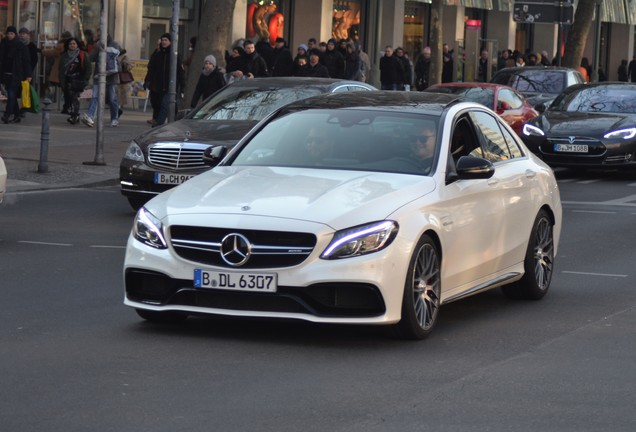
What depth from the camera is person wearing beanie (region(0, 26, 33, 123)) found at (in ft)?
90.1

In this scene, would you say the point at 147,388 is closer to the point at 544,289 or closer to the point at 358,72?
the point at 544,289

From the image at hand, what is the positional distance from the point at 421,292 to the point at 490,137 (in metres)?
2.05

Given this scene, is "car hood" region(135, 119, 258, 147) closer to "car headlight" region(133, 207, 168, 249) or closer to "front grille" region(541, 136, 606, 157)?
"car headlight" region(133, 207, 168, 249)

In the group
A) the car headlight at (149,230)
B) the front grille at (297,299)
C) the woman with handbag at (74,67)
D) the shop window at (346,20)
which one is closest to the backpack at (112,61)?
the woman with handbag at (74,67)

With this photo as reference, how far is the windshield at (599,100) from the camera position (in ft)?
81.6

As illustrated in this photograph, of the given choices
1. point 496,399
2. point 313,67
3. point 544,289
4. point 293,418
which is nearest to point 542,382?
point 496,399

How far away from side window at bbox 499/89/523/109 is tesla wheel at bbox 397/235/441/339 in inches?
709

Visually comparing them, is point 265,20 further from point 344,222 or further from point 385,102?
point 344,222

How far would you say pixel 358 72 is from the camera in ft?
113

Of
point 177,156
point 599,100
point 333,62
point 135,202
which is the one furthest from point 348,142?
point 333,62

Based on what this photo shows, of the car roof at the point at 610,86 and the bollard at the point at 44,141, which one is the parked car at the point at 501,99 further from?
the bollard at the point at 44,141

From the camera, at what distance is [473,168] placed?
916 centimetres

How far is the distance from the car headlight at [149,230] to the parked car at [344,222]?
0.03 ft

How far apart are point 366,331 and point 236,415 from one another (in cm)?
249
